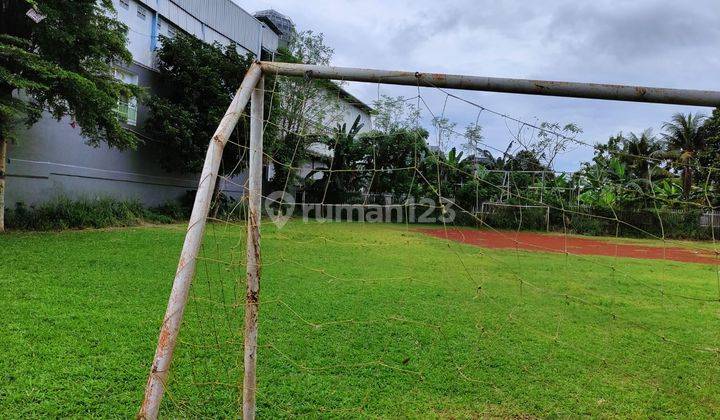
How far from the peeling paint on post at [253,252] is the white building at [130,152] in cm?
603

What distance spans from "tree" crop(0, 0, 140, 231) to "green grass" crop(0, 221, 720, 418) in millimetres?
2793

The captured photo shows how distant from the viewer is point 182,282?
1750mm

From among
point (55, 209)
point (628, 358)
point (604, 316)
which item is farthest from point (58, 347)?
point (55, 209)

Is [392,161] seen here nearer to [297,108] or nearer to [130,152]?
[297,108]

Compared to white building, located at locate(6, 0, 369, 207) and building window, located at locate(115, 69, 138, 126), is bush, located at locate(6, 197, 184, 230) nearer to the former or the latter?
white building, located at locate(6, 0, 369, 207)

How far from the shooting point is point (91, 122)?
8617mm

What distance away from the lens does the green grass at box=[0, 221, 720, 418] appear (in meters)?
2.82

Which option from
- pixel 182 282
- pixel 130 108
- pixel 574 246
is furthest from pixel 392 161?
pixel 182 282

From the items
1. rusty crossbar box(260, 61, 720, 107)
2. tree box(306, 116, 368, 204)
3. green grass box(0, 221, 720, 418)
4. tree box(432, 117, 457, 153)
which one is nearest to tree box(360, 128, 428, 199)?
tree box(306, 116, 368, 204)

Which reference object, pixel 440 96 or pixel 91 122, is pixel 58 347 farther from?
pixel 91 122

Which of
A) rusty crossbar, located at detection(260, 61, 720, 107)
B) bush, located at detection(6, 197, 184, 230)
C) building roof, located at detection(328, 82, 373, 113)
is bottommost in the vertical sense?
bush, located at detection(6, 197, 184, 230)

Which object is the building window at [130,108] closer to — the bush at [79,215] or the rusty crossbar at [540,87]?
the bush at [79,215]

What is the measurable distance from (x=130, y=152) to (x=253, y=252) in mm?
13397

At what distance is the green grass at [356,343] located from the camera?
2.82 m
